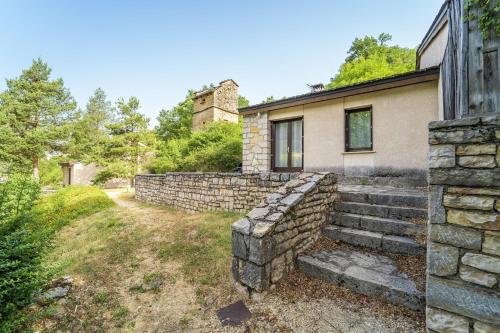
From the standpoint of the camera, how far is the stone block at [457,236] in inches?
61.2

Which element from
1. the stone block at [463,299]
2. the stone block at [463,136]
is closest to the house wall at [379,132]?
the stone block at [463,136]

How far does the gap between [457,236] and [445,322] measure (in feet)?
2.21

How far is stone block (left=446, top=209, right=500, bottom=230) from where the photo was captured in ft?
4.91

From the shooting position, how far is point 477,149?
5.15ft

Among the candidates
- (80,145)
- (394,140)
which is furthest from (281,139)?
(80,145)

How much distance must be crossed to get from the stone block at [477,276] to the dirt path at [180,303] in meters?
0.61

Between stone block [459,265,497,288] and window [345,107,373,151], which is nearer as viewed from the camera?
stone block [459,265,497,288]

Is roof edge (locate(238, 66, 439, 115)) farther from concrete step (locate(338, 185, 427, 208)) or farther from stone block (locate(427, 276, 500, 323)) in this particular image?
stone block (locate(427, 276, 500, 323))

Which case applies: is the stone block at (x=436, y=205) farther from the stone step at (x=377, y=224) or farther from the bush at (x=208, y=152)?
the bush at (x=208, y=152)

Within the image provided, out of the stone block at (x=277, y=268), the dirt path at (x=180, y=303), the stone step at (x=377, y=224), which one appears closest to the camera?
the dirt path at (x=180, y=303)

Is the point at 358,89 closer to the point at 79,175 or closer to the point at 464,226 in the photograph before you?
the point at 464,226

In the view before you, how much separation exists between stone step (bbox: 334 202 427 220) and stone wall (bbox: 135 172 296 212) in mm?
1443

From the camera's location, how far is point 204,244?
156 inches

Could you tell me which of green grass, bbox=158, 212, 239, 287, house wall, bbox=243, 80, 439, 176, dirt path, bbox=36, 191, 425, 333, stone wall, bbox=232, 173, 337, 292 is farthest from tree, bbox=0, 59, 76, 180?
stone wall, bbox=232, 173, 337, 292
